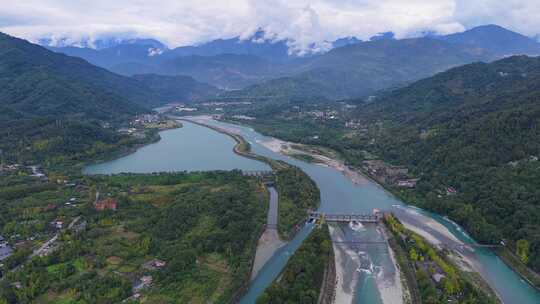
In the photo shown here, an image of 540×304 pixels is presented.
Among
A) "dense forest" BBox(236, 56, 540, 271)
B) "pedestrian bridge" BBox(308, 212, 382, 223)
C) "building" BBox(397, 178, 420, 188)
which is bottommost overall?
"pedestrian bridge" BBox(308, 212, 382, 223)

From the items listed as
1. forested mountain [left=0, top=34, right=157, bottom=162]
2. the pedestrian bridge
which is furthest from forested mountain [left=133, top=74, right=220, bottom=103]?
the pedestrian bridge

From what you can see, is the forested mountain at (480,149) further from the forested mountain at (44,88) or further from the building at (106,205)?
the forested mountain at (44,88)

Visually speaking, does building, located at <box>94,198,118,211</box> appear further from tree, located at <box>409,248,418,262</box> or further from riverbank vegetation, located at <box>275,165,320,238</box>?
tree, located at <box>409,248,418,262</box>

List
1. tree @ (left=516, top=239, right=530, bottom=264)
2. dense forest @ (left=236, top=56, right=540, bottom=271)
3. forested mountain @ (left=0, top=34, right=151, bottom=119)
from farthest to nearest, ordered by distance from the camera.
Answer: forested mountain @ (left=0, top=34, right=151, bottom=119), dense forest @ (left=236, top=56, right=540, bottom=271), tree @ (left=516, top=239, right=530, bottom=264)

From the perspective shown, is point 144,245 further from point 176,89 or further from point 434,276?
point 176,89

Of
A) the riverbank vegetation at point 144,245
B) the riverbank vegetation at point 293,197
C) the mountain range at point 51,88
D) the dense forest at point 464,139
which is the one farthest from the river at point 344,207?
the mountain range at point 51,88

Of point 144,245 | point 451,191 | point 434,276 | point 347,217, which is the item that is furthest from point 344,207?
point 144,245
